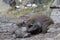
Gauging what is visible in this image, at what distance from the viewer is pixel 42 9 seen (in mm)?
10898

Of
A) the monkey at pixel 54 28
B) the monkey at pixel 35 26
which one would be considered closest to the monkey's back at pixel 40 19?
the monkey at pixel 35 26

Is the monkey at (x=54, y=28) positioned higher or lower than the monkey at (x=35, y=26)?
lower

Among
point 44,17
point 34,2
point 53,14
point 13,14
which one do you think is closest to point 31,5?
point 34,2

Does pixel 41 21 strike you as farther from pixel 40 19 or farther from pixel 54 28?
pixel 54 28

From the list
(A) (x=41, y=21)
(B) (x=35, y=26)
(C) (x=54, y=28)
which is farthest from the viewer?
(C) (x=54, y=28)

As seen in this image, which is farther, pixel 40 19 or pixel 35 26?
pixel 40 19

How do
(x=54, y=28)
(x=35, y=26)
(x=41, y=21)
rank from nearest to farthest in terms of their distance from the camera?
1. (x=35, y=26)
2. (x=41, y=21)
3. (x=54, y=28)

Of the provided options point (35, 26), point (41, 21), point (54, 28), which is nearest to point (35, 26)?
point (35, 26)

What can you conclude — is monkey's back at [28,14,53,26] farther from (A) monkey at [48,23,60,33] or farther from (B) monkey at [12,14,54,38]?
(A) monkey at [48,23,60,33]

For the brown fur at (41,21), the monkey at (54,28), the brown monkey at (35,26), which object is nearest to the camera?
the brown monkey at (35,26)

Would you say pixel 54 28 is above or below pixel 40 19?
below

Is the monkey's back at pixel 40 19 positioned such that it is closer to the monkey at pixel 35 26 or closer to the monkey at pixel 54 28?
the monkey at pixel 35 26

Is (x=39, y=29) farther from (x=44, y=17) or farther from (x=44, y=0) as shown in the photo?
(x=44, y=0)

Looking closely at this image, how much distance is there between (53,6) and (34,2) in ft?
7.07
